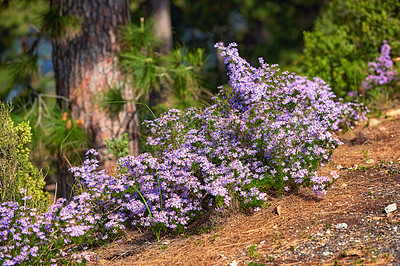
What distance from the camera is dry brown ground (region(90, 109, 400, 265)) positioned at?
3.03 m

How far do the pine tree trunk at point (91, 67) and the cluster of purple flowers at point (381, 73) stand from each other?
3501mm

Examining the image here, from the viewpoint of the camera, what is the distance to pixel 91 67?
574cm

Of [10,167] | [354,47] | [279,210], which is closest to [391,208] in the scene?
[279,210]

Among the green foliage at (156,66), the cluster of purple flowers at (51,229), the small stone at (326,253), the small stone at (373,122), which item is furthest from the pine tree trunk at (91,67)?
the small stone at (326,253)

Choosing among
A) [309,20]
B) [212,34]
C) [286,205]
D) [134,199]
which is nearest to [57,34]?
[134,199]

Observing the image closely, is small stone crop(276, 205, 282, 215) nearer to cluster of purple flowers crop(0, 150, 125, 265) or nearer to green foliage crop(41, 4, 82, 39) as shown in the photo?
cluster of purple flowers crop(0, 150, 125, 265)

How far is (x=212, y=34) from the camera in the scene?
15680 mm

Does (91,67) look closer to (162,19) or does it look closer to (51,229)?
(51,229)

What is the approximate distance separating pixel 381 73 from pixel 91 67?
4.03 metres

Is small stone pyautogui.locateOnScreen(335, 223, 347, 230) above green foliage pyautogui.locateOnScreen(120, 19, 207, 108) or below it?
below

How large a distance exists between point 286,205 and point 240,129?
2.48 feet

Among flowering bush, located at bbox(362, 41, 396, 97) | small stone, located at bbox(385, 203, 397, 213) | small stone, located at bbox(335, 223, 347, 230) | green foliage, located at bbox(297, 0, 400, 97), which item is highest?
green foliage, located at bbox(297, 0, 400, 97)

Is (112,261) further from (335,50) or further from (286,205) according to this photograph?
(335,50)

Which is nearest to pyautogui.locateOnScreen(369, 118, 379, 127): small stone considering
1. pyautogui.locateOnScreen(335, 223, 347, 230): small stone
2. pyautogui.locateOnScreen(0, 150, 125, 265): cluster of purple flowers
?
pyautogui.locateOnScreen(335, 223, 347, 230): small stone
